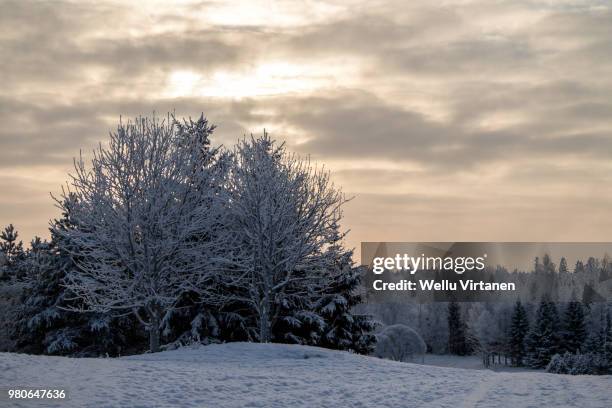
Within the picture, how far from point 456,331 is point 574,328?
2494 centimetres

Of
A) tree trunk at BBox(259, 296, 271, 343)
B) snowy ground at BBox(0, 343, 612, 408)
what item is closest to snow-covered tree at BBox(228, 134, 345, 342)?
tree trunk at BBox(259, 296, 271, 343)

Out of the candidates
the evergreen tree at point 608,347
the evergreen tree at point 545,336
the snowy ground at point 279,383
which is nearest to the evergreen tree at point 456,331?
the evergreen tree at point 545,336

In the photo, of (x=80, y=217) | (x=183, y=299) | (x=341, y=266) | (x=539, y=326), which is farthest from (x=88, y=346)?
(x=539, y=326)

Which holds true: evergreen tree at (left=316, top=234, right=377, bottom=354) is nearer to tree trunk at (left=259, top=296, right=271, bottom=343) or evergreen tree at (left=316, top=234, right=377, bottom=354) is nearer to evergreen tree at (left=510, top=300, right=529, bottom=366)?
tree trunk at (left=259, top=296, right=271, bottom=343)

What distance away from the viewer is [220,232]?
1291 inches

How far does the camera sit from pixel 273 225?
104 feet

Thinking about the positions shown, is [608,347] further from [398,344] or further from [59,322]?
[59,322]

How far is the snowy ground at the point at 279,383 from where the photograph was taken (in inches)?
612

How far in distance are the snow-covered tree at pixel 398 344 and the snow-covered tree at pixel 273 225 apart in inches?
1935

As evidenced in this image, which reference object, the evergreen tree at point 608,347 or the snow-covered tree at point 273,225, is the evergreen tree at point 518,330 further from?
the snow-covered tree at point 273,225

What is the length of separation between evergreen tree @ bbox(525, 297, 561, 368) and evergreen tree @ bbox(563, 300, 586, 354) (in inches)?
42.8

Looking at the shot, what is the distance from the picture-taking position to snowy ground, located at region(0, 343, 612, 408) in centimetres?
1555

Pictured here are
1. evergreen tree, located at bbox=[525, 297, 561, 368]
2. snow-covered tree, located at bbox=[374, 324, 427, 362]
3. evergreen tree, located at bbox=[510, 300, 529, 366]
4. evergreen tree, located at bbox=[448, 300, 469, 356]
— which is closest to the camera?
snow-covered tree, located at bbox=[374, 324, 427, 362]

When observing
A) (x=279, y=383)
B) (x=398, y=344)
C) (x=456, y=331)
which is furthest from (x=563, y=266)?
(x=279, y=383)
